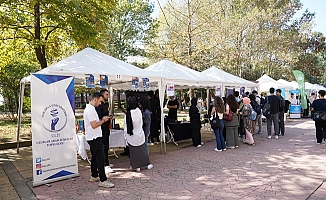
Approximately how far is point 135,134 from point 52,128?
1.56 meters

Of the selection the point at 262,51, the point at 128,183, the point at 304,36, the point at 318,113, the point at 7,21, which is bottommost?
the point at 128,183

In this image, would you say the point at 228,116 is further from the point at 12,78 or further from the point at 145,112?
the point at 12,78

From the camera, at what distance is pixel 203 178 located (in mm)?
4727

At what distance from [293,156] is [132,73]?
4.50 m

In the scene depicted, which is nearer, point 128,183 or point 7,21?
point 128,183

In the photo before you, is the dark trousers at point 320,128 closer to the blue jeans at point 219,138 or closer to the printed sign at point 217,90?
the blue jeans at point 219,138

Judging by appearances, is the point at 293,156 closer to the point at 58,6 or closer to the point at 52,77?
the point at 52,77

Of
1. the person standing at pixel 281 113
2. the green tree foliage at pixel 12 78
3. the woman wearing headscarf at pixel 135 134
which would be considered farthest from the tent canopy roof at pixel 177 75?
the green tree foliage at pixel 12 78

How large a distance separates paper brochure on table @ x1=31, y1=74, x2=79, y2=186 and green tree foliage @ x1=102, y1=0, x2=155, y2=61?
1790 cm

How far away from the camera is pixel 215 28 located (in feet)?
54.6

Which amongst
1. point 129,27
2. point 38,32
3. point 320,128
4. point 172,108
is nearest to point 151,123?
point 172,108

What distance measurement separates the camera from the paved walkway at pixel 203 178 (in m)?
4.02

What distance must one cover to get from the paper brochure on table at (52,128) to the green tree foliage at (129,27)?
17.9m

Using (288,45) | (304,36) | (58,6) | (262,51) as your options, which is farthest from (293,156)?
(304,36)
